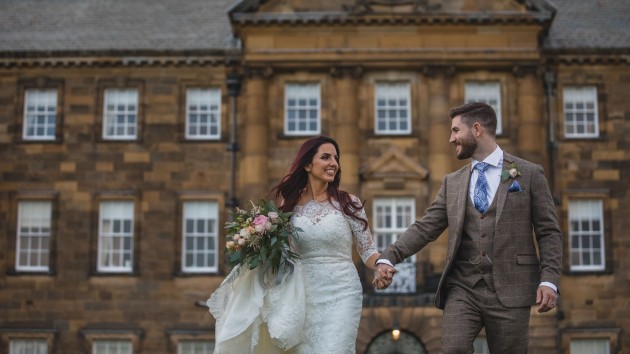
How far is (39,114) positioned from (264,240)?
21.3 meters

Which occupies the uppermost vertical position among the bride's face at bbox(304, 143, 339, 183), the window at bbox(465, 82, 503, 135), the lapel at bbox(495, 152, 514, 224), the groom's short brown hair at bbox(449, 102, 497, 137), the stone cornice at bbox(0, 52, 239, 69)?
the stone cornice at bbox(0, 52, 239, 69)

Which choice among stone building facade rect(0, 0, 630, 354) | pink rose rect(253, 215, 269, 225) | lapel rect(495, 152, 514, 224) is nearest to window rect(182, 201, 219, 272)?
stone building facade rect(0, 0, 630, 354)

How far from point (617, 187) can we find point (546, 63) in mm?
4022

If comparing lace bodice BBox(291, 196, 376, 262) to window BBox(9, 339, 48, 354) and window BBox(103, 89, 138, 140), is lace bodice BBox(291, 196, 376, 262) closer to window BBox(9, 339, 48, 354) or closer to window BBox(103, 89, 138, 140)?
window BBox(103, 89, 138, 140)

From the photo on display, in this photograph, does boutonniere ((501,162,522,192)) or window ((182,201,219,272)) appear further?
A: window ((182,201,219,272))

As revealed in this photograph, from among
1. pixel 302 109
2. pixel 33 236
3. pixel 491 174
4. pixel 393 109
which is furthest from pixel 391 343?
pixel 491 174

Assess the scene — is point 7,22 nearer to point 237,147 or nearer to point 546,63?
point 237,147

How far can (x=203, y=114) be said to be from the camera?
88.3ft

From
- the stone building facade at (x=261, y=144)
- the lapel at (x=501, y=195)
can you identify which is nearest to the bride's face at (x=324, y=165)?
the lapel at (x=501, y=195)

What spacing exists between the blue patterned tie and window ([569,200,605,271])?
63.6 feet

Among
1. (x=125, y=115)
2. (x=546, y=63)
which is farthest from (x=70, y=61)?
(x=546, y=63)

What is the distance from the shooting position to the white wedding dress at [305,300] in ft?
24.4

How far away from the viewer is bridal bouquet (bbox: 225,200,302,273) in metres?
7.53

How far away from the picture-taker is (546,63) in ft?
87.0
